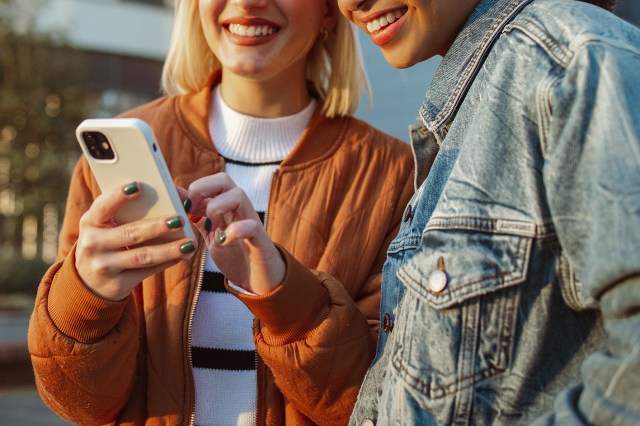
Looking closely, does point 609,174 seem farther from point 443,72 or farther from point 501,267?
point 443,72

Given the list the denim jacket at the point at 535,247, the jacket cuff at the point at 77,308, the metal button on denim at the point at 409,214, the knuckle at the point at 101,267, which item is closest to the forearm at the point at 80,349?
the jacket cuff at the point at 77,308

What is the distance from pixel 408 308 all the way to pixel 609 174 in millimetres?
418

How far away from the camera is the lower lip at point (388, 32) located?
1.58 metres

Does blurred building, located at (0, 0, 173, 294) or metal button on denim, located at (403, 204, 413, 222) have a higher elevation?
metal button on denim, located at (403, 204, 413, 222)

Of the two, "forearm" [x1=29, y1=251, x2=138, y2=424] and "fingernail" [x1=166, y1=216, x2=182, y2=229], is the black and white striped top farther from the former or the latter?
"fingernail" [x1=166, y1=216, x2=182, y2=229]

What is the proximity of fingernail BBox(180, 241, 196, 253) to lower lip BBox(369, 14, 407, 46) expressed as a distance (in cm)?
52

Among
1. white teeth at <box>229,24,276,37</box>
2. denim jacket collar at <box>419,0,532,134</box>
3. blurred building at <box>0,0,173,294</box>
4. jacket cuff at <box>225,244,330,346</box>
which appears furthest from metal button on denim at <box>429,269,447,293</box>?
blurred building at <box>0,0,173,294</box>

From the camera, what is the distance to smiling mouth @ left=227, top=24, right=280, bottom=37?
7.52ft

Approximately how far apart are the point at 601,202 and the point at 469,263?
0.24 metres

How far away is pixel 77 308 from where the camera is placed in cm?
183

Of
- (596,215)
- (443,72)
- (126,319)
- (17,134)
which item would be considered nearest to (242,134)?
(126,319)

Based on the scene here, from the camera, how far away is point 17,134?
14414 millimetres

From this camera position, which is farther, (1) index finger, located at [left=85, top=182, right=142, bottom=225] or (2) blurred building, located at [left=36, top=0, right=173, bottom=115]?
(2) blurred building, located at [left=36, top=0, right=173, bottom=115]

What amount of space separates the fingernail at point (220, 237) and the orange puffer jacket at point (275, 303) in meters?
0.17
